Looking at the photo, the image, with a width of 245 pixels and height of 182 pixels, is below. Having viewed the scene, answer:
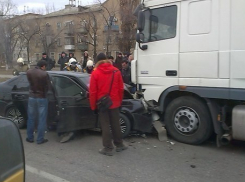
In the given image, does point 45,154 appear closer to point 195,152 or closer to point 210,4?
point 195,152

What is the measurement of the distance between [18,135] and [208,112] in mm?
3871

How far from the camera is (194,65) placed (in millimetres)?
4855

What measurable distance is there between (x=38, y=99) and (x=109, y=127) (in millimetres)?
1630

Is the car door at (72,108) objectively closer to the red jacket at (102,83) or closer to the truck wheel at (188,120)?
the red jacket at (102,83)

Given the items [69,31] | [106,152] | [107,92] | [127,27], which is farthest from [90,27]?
[106,152]

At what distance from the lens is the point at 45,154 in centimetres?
481

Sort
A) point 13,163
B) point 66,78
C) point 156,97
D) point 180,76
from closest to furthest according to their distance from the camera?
1. point 13,163
2. point 180,76
3. point 156,97
4. point 66,78

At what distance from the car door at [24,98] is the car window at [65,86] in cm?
18

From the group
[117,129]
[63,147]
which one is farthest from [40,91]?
[117,129]

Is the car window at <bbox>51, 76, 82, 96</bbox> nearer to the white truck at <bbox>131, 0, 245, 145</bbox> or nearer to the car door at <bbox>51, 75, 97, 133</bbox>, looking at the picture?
the car door at <bbox>51, 75, 97, 133</bbox>

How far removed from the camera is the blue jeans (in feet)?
17.5

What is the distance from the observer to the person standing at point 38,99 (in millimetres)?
5277

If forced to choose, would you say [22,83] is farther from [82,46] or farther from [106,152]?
[82,46]

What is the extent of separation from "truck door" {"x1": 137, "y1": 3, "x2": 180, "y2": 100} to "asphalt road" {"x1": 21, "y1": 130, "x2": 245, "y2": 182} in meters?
1.25
